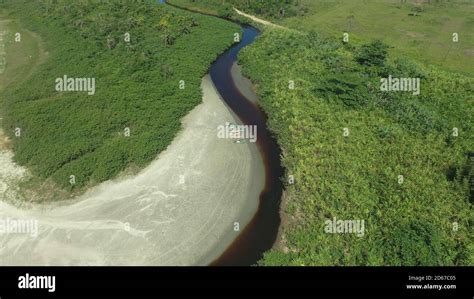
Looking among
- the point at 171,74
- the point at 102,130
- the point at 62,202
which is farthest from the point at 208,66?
the point at 62,202

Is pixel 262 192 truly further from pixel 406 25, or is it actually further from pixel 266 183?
pixel 406 25

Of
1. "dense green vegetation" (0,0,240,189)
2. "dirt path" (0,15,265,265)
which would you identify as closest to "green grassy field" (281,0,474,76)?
"dense green vegetation" (0,0,240,189)

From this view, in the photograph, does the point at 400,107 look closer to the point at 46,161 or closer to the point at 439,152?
the point at 439,152
